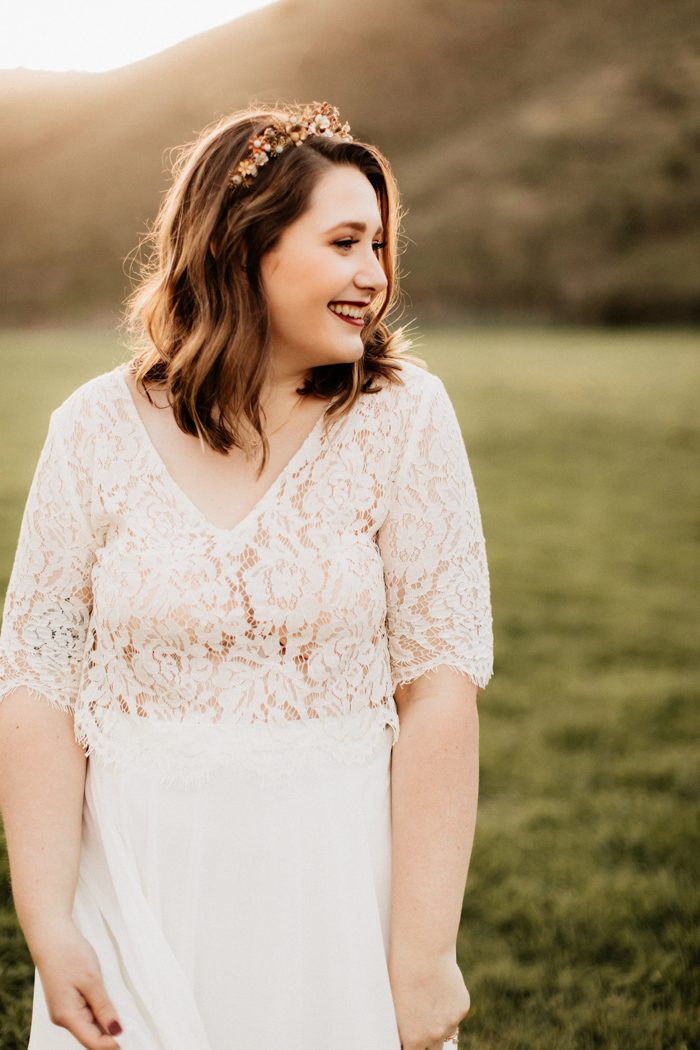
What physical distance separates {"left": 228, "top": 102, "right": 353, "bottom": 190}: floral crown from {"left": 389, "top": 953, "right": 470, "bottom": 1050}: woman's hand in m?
1.52

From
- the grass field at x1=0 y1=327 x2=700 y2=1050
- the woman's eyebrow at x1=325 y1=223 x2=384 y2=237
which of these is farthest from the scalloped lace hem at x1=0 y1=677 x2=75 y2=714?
the grass field at x1=0 y1=327 x2=700 y2=1050

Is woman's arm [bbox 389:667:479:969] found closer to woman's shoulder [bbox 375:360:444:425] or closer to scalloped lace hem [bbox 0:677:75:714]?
woman's shoulder [bbox 375:360:444:425]

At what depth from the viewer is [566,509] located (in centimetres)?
1162

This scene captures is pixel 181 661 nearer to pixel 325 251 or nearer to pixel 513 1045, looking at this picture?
pixel 325 251

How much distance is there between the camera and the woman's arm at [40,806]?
1839 millimetres

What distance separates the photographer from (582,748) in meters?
5.69

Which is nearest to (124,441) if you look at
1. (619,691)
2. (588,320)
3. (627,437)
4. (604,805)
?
(604,805)

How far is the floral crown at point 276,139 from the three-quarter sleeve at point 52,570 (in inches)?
23.0

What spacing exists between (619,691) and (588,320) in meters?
29.5

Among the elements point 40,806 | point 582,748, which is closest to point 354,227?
point 40,806

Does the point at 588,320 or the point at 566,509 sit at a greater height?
the point at 588,320

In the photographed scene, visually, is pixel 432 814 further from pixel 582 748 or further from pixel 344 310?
pixel 582 748

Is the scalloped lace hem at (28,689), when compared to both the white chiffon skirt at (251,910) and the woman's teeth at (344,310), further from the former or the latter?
the woman's teeth at (344,310)

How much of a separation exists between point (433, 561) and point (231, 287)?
2.30ft
